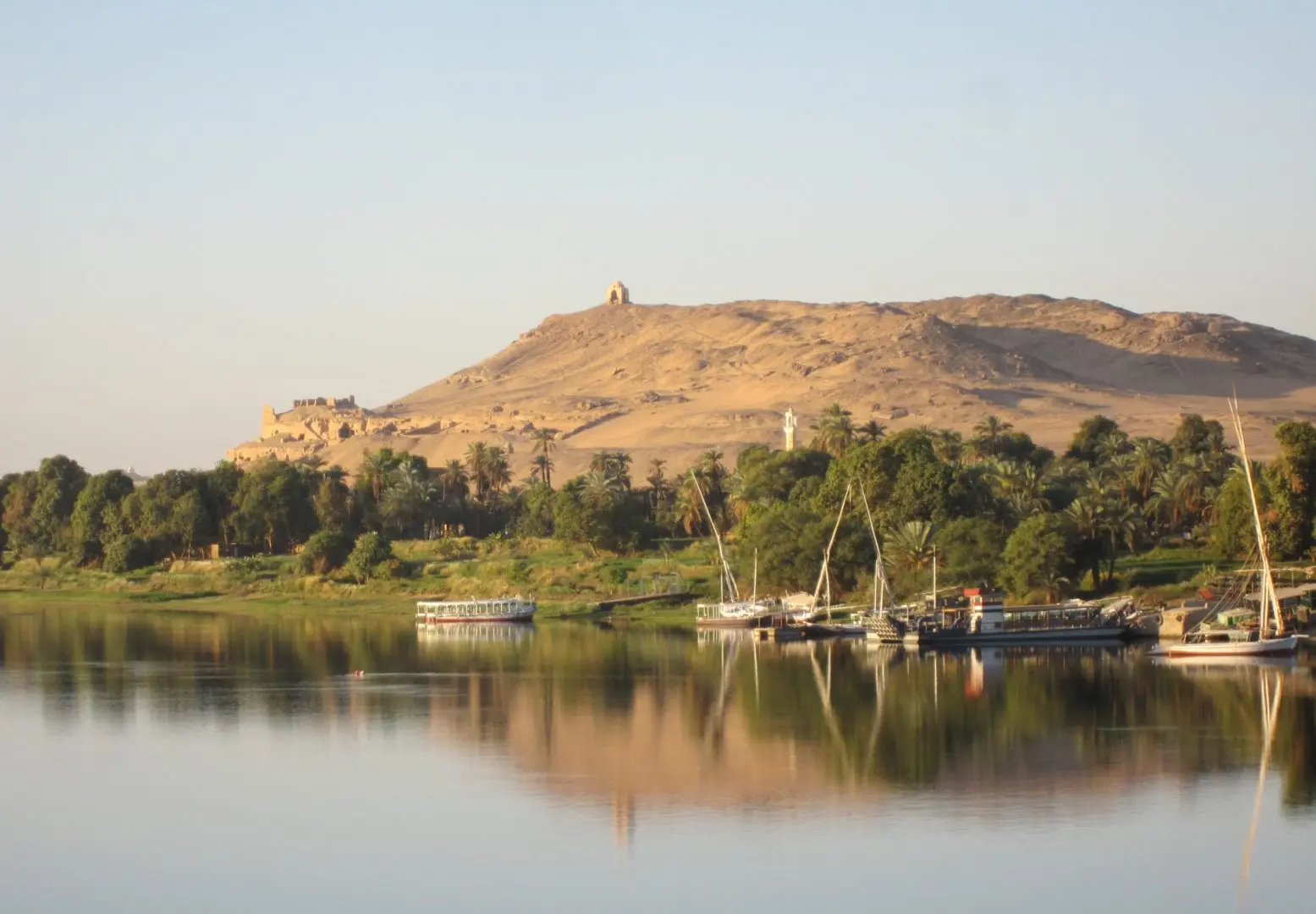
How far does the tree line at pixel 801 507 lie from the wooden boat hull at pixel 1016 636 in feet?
14.9

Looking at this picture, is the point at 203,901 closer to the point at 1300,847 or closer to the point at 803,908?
the point at 803,908

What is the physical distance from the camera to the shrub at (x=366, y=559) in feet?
278

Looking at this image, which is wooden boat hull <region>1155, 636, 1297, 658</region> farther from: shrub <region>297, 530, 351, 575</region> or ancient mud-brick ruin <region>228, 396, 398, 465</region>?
ancient mud-brick ruin <region>228, 396, 398, 465</region>

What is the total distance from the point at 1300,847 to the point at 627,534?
198 ft

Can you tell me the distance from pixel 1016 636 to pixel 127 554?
168 feet

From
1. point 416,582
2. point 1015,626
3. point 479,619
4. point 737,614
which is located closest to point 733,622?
point 737,614

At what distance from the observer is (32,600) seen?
8969 centimetres

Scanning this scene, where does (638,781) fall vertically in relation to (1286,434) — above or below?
below

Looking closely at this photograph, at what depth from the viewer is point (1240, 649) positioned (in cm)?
5191

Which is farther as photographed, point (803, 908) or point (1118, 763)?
point (1118, 763)

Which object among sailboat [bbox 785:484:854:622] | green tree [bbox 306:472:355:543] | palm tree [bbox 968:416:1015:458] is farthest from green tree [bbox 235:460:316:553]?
sailboat [bbox 785:484:854:622]

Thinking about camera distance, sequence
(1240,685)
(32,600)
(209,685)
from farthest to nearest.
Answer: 1. (32,600)
2. (209,685)
3. (1240,685)

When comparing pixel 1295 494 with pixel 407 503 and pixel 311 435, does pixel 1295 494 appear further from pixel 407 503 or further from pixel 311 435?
pixel 311 435

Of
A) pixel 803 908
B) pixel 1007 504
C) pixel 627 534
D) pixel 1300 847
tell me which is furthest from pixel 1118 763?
pixel 627 534
